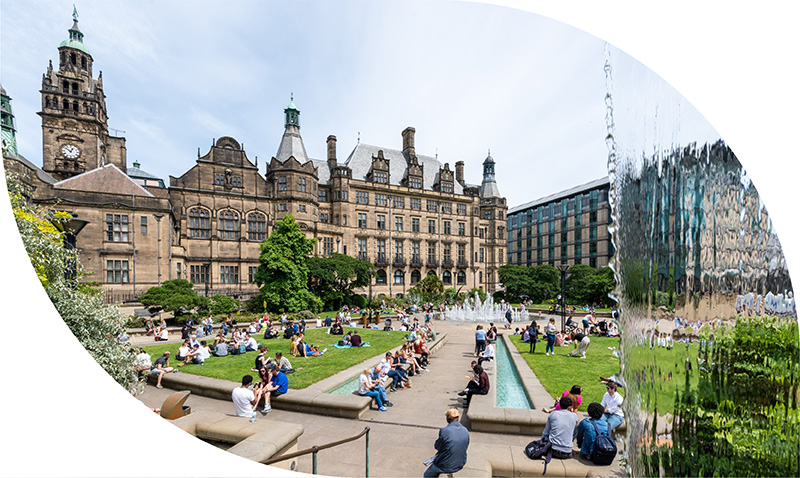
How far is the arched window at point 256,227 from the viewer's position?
37.3 meters

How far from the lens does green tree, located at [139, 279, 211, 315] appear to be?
20984mm

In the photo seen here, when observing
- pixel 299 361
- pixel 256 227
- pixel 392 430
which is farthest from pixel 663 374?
pixel 256 227

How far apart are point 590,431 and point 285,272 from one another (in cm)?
2576

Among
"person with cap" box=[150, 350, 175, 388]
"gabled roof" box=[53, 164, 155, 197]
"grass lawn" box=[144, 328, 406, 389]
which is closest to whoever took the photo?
"person with cap" box=[150, 350, 175, 388]

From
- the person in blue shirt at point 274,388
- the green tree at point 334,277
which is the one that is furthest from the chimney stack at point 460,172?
the person in blue shirt at point 274,388

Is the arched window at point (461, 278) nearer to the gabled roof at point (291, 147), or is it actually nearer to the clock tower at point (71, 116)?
the gabled roof at point (291, 147)

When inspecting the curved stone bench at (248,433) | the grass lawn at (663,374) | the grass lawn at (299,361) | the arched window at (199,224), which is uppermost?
the arched window at (199,224)

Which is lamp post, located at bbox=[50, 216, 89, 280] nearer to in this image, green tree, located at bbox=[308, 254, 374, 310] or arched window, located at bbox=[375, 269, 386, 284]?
green tree, located at bbox=[308, 254, 374, 310]

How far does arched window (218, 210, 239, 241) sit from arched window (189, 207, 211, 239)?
1266 mm

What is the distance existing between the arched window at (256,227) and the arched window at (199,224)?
4129mm

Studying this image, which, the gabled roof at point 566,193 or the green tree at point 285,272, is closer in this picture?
the green tree at point 285,272

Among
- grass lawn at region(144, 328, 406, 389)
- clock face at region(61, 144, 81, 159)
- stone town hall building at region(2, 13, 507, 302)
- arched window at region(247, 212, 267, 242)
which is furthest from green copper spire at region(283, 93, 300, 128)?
grass lawn at region(144, 328, 406, 389)

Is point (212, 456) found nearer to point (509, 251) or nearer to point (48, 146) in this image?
point (48, 146)

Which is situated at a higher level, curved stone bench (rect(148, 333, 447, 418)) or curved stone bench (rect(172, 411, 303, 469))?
curved stone bench (rect(172, 411, 303, 469))
